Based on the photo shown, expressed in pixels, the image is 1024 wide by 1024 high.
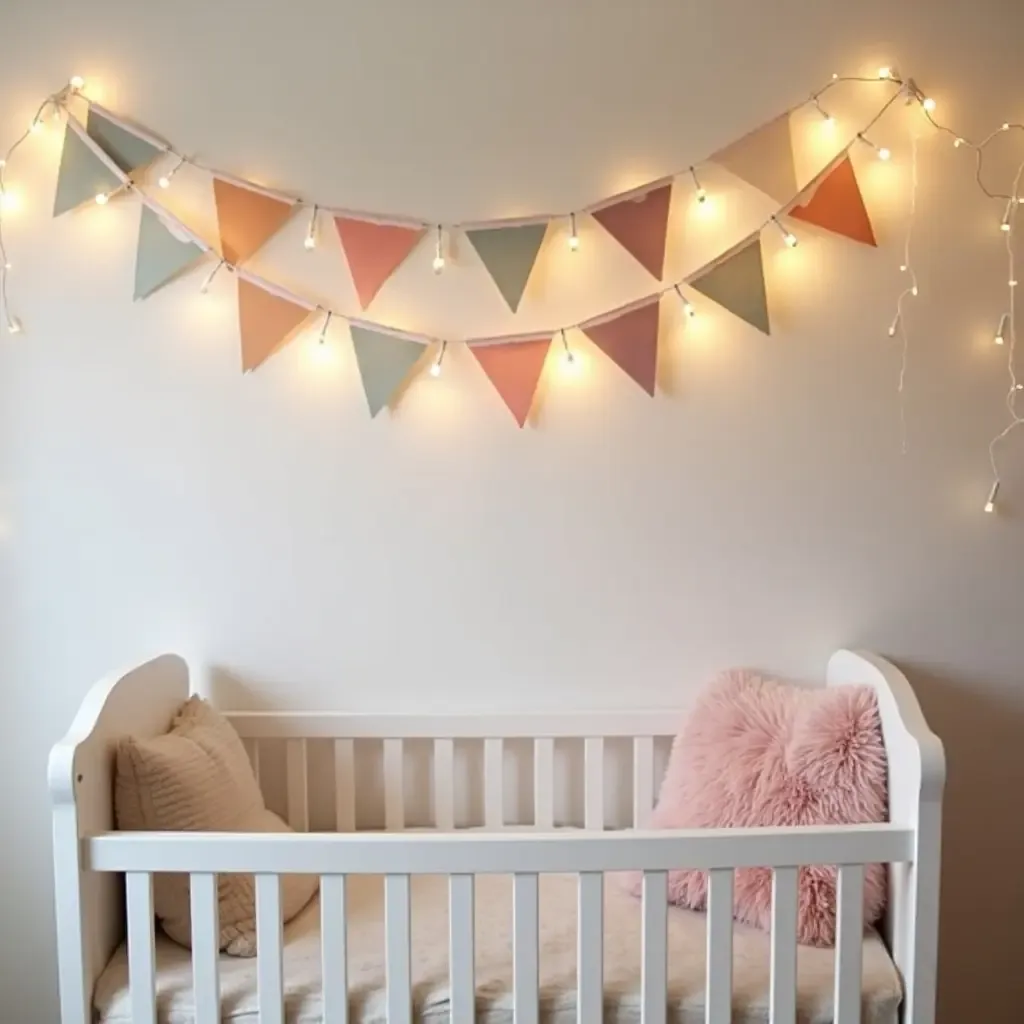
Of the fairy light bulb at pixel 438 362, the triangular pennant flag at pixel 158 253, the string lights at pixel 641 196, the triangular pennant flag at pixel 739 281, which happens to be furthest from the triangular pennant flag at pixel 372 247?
the triangular pennant flag at pixel 739 281

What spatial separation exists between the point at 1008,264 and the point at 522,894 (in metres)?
1.37

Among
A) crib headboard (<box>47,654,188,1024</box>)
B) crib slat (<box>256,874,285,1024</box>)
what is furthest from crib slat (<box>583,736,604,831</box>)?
crib headboard (<box>47,654,188,1024</box>)

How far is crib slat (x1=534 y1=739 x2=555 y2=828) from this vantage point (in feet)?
6.04

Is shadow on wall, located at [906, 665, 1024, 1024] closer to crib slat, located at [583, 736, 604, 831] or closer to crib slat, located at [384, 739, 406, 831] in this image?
crib slat, located at [583, 736, 604, 831]

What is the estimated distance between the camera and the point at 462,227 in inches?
70.9

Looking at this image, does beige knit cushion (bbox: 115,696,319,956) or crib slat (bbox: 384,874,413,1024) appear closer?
crib slat (bbox: 384,874,413,1024)

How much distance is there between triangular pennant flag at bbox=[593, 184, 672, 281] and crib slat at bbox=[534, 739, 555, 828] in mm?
886

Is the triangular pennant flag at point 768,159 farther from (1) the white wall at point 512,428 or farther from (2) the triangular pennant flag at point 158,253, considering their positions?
(2) the triangular pennant flag at point 158,253

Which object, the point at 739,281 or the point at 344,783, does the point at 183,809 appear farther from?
the point at 739,281

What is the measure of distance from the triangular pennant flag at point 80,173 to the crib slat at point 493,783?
1.22 meters

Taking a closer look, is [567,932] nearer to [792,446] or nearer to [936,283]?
[792,446]

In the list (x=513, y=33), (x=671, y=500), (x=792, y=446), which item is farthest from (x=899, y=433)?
(x=513, y=33)

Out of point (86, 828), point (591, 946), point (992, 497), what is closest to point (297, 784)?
point (86, 828)

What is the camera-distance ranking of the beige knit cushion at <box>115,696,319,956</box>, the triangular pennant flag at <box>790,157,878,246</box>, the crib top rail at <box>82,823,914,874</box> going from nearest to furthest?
the crib top rail at <box>82,823,914,874</box>
the beige knit cushion at <box>115,696,319,956</box>
the triangular pennant flag at <box>790,157,878,246</box>
